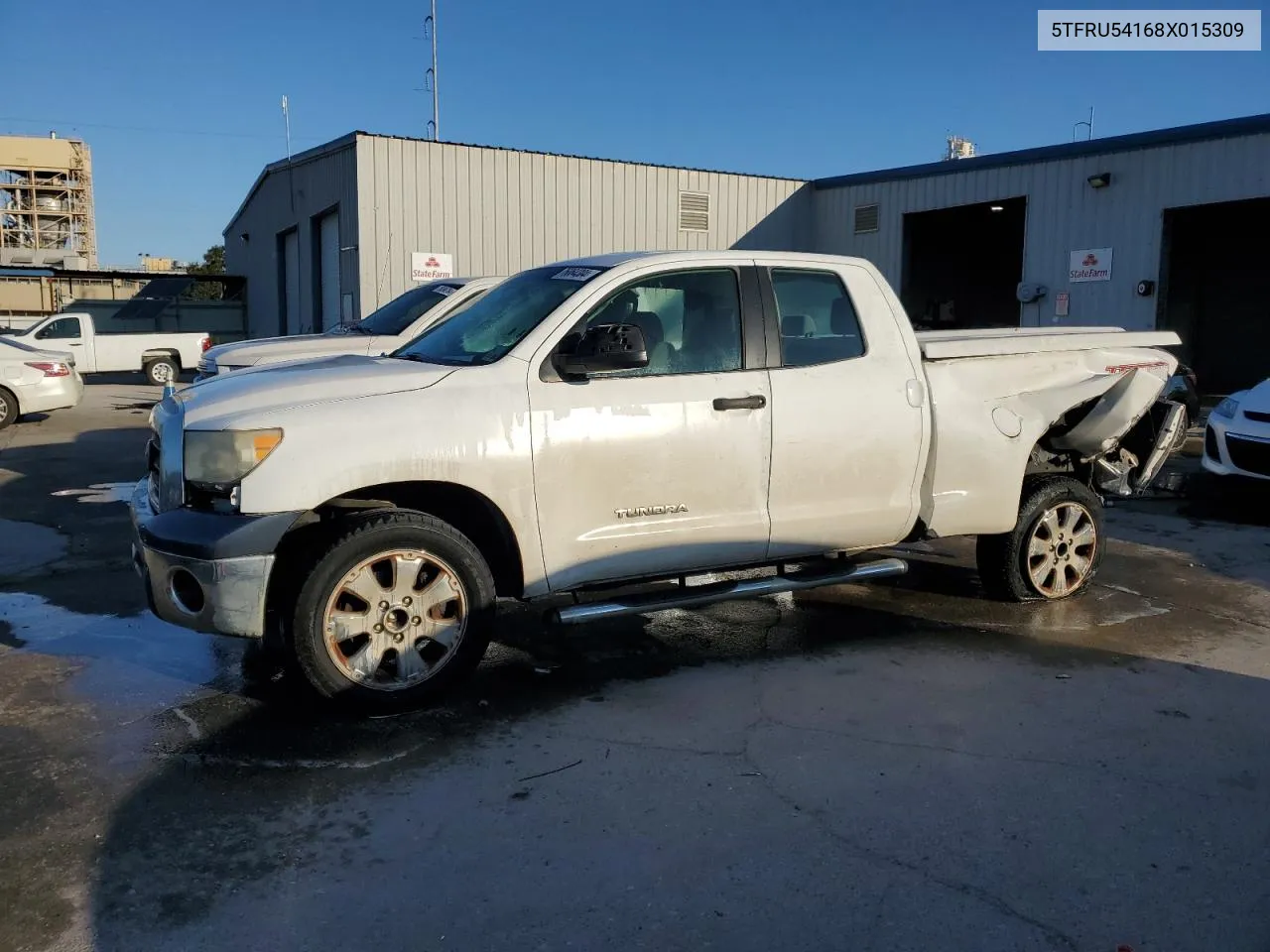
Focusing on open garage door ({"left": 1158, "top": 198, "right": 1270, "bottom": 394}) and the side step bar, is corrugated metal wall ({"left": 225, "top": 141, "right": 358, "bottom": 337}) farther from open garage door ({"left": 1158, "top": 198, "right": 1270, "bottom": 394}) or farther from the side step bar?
open garage door ({"left": 1158, "top": 198, "right": 1270, "bottom": 394})

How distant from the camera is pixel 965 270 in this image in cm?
2647

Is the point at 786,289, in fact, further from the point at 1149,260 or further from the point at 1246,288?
the point at 1246,288

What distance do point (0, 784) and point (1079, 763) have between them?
3943mm

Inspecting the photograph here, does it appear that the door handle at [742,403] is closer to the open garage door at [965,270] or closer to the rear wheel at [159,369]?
the open garage door at [965,270]

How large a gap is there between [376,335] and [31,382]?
24.4 ft

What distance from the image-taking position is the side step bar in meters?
4.60

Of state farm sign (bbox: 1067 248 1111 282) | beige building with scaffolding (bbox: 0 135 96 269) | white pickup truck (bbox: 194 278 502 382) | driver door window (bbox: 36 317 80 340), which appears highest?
beige building with scaffolding (bbox: 0 135 96 269)

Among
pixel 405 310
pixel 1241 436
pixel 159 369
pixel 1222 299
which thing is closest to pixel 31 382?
pixel 405 310

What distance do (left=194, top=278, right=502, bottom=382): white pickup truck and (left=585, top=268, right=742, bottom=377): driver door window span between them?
192 inches

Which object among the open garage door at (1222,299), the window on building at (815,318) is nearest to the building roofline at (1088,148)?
the open garage door at (1222,299)

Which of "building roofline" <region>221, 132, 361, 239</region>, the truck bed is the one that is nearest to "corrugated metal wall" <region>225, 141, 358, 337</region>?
"building roofline" <region>221, 132, 361, 239</region>

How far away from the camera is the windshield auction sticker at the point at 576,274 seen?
491 cm

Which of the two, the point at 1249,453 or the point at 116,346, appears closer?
the point at 1249,453

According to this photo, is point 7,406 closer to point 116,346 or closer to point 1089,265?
point 116,346
